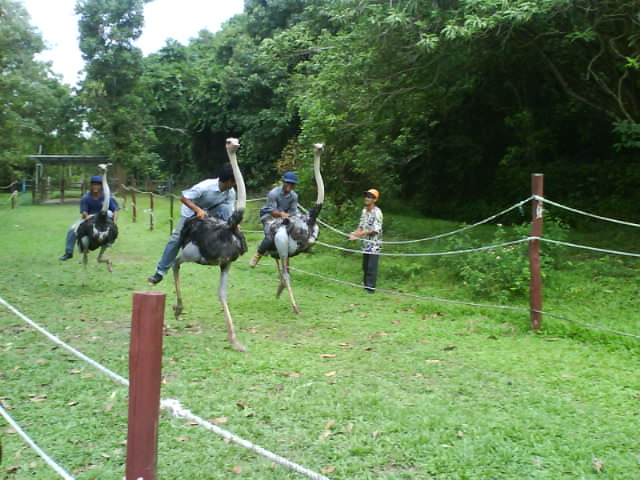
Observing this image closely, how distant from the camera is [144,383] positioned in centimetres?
258

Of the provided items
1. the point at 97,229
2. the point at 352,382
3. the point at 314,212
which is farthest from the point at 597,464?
the point at 97,229

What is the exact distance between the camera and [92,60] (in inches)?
1292

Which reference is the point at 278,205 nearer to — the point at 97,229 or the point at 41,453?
the point at 97,229

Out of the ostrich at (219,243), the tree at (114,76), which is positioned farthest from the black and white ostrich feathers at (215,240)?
the tree at (114,76)

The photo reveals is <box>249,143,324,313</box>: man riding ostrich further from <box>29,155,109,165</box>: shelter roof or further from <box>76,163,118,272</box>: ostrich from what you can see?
<box>29,155,109,165</box>: shelter roof

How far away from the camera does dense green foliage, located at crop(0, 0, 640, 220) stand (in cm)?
991

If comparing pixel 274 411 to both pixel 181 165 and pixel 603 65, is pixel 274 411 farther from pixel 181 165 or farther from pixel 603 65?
pixel 181 165

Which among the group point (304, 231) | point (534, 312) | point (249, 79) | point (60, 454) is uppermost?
point (249, 79)

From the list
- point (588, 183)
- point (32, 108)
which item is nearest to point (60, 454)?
point (588, 183)

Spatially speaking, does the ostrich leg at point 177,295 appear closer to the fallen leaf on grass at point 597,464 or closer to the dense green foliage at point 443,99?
the dense green foliage at point 443,99

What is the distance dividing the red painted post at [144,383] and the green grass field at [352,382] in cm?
128

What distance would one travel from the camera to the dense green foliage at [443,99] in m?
9.91

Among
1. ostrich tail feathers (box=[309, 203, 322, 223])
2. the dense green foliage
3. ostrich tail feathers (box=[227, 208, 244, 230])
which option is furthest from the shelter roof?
ostrich tail feathers (box=[227, 208, 244, 230])

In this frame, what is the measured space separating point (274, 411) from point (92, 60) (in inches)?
1247
